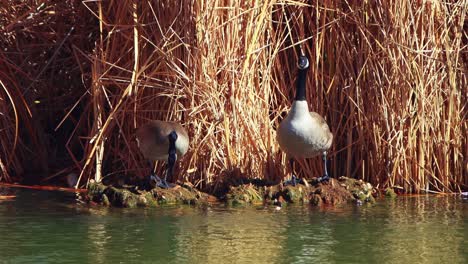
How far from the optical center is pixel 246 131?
9.23 m

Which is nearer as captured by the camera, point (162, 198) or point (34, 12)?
point (162, 198)

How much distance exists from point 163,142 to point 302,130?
127 cm

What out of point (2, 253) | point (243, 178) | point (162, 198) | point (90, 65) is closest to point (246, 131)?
point (243, 178)

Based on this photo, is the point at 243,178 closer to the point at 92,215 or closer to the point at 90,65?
the point at 92,215

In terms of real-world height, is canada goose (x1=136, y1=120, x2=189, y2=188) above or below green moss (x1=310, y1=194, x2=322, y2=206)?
above

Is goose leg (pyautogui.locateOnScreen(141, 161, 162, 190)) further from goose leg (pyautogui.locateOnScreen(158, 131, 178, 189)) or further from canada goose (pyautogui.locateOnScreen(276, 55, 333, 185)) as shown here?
canada goose (pyautogui.locateOnScreen(276, 55, 333, 185))

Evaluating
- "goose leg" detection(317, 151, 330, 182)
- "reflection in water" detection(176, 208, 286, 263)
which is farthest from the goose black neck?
"reflection in water" detection(176, 208, 286, 263)

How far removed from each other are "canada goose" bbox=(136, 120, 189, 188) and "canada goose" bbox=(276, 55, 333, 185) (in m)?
0.89

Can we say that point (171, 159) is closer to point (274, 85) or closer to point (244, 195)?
point (244, 195)

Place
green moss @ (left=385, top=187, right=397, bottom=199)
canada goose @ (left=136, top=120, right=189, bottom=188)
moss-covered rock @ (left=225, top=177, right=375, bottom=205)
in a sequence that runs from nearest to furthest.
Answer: canada goose @ (left=136, top=120, right=189, bottom=188) < moss-covered rock @ (left=225, top=177, right=375, bottom=205) < green moss @ (left=385, top=187, right=397, bottom=199)

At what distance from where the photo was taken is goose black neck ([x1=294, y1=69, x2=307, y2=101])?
922 cm

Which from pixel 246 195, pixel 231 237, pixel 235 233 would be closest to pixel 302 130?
pixel 246 195

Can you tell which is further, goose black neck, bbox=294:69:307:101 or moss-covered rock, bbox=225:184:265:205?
goose black neck, bbox=294:69:307:101

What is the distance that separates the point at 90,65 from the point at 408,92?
3.37 m
